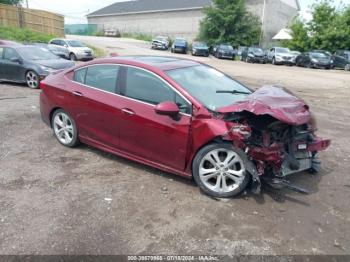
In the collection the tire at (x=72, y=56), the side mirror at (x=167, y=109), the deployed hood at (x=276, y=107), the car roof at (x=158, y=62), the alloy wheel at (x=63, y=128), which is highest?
the car roof at (x=158, y=62)

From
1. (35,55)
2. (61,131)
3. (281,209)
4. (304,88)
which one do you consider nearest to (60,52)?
(35,55)

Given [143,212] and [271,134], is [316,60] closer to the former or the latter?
[271,134]

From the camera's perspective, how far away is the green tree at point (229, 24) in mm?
41312

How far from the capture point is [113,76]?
4.94 m

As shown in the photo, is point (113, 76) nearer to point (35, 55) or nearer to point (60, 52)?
point (35, 55)

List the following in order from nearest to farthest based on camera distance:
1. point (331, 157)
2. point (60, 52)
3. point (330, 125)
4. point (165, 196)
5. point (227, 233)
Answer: point (227, 233) < point (165, 196) < point (331, 157) < point (330, 125) < point (60, 52)

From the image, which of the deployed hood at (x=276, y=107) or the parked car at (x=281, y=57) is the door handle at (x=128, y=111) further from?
the parked car at (x=281, y=57)

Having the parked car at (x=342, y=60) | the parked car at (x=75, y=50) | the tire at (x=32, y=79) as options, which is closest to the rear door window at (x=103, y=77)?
the tire at (x=32, y=79)

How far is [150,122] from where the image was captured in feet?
14.4

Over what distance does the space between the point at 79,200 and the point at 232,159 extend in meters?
1.86

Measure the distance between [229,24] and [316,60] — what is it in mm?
15929

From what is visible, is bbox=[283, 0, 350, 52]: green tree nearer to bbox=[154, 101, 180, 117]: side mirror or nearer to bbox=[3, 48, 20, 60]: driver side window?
bbox=[3, 48, 20, 60]: driver side window

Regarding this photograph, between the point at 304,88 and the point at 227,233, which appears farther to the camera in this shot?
the point at 304,88

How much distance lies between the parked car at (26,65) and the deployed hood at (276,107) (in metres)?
8.88
